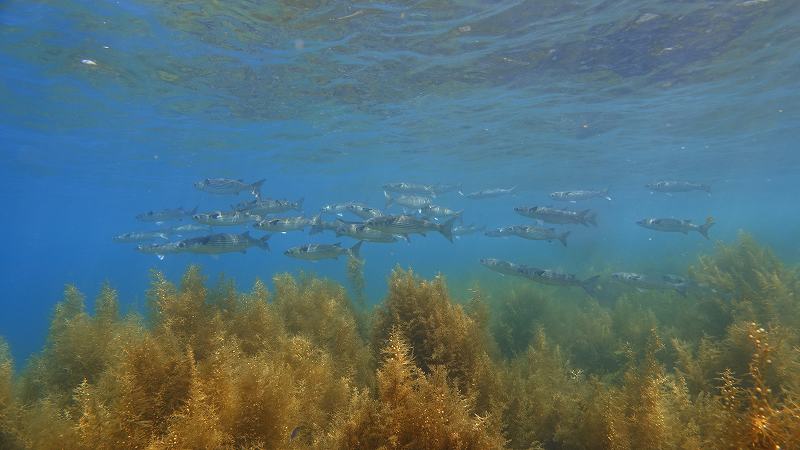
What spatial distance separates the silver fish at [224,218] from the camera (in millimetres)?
13145

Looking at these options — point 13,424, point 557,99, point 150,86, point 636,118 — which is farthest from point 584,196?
point 150,86

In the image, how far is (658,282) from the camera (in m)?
11.9

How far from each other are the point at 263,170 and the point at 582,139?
113 ft

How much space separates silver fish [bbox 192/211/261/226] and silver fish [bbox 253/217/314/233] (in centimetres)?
80

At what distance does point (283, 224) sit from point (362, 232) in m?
3.41

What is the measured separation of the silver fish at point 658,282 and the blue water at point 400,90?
21.1 ft

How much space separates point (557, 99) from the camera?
2377cm

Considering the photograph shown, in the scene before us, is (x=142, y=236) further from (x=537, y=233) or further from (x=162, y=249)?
(x=537, y=233)

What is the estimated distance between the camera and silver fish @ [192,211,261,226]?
13145 millimetres

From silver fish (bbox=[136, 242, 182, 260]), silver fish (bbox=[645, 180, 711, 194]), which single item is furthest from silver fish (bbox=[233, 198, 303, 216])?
silver fish (bbox=[645, 180, 711, 194])

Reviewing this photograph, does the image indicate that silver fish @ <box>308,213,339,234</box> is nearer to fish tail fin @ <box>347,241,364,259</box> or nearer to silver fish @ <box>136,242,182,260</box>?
fish tail fin @ <box>347,241,364,259</box>

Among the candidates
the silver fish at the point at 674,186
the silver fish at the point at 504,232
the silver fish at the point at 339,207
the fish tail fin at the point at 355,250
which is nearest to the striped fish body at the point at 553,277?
the fish tail fin at the point at 355,250

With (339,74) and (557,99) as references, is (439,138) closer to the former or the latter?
(557,99)

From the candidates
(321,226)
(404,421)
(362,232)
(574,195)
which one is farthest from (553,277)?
(574,195)
